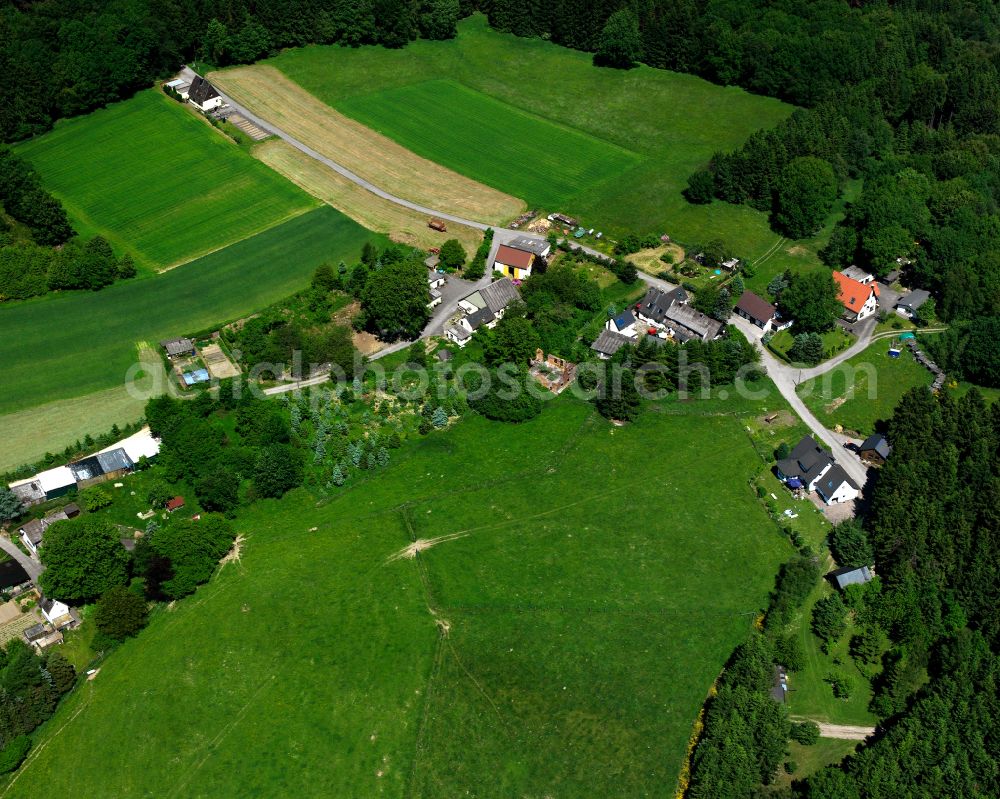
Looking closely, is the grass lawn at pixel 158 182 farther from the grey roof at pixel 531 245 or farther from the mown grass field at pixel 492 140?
the grey roof at pixel 531 245

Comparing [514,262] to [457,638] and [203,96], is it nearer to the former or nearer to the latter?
[457,638]

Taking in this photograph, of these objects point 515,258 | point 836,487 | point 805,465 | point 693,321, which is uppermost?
point 515,258

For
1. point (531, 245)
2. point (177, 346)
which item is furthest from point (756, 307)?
point (177, 346)

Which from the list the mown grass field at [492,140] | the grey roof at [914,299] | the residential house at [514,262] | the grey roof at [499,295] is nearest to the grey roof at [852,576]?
the grey roof at [914,299]

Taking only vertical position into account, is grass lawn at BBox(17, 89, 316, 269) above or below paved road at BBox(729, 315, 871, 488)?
above

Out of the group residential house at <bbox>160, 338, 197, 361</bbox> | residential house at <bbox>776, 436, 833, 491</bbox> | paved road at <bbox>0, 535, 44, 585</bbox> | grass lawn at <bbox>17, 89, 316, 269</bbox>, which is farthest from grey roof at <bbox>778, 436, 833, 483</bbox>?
grass lawn at <bbox>17, 89, 316, 269</bbox>

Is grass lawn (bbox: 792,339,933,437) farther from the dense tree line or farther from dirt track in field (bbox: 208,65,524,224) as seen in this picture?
the dense tree line
